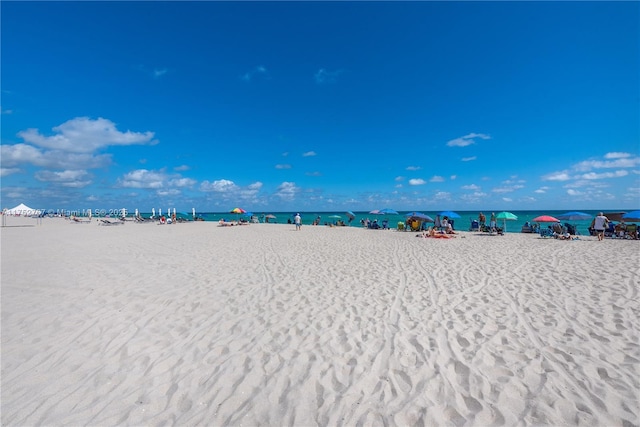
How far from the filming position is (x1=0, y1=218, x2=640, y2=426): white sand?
2746 mm

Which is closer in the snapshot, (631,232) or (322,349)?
(322,349)

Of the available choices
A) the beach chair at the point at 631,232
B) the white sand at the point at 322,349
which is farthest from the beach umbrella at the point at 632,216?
the white sand at the point at 322,349

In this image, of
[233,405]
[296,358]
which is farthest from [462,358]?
[233,405]

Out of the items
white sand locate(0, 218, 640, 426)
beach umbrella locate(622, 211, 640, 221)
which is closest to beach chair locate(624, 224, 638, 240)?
beach umbrella locate(622, 211, 640, 221)

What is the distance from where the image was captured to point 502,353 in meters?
3.64

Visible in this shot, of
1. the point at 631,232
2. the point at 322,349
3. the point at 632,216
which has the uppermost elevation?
the point at 632,216

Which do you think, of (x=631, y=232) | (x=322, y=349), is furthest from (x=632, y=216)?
(x=322, y=349)

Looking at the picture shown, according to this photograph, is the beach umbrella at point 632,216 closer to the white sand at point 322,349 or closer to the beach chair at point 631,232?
the beach chair at point 631,232

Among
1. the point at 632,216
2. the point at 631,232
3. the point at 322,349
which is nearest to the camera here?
the point at 322,349

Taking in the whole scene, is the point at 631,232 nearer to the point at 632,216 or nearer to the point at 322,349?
the point at 632,216

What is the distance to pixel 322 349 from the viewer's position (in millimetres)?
3799

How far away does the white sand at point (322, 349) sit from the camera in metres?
2.75

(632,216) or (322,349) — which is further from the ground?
(632,216)

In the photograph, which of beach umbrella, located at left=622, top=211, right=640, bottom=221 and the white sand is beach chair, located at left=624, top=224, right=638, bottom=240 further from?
the white sand
